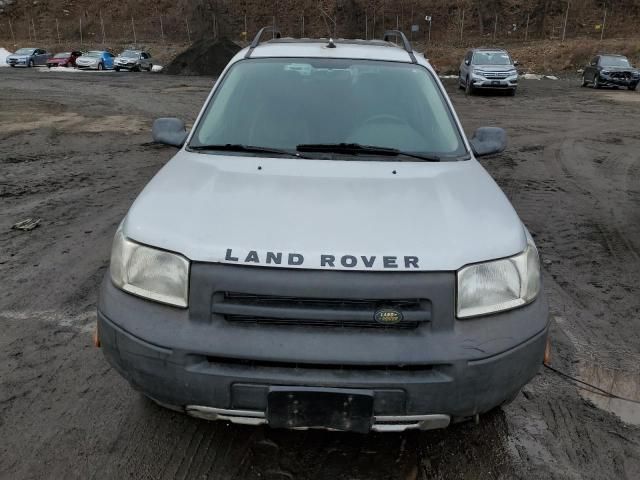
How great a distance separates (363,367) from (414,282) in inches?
15.0

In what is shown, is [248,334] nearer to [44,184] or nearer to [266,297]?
[266,297]

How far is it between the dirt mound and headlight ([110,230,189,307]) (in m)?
31.8

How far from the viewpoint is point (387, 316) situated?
224 centimetres

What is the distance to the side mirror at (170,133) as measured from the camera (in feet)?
12.7

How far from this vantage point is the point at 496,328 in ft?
7.65

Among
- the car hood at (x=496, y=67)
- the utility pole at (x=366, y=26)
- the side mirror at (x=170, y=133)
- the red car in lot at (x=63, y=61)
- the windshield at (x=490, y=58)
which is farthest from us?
the utility pole at (x=366, y=26)

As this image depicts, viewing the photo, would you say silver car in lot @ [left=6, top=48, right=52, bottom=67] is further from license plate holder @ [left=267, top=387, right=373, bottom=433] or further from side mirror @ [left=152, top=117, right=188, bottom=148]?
license plate holder @ [left=267, top=387, right=373, bottom=433]

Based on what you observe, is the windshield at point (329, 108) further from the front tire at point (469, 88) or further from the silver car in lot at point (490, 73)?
the front tire at point (469, 88)

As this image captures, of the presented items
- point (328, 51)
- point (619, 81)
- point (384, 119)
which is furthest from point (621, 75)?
point (384, 119)

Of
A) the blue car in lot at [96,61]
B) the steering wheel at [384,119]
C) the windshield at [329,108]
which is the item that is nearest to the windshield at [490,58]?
the windshield at [329,108]

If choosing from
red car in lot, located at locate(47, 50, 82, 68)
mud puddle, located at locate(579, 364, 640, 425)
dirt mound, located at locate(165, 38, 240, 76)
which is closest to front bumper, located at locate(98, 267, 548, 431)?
mud puddle, located at locate(579, 364, 640, 425)

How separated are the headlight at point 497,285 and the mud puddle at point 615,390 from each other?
113 cm

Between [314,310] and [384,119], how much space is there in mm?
1763

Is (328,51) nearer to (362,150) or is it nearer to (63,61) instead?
(362,150)
